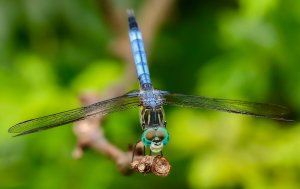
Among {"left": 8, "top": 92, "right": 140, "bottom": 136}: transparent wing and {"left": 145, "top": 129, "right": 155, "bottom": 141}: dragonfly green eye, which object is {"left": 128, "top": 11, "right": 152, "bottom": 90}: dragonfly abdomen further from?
{"left": 145, "top": 129, "right": 155, "bottom": 141}: dragonfly green eye

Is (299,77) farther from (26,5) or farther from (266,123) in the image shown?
(26,5)

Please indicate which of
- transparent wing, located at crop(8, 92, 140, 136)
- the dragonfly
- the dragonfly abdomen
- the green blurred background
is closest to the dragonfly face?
the dragonfly

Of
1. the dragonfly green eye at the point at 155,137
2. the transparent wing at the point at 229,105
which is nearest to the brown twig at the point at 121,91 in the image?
the dragonfly green eye at the point at 155,137

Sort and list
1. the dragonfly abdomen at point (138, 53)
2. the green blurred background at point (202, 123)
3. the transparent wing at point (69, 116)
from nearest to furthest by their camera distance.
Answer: the transparent wing at point (69, 116), the dragonfly abdomen at point (138, 53), the green blurred background at point (202, 123)

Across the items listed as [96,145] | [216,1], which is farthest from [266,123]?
[96,145]

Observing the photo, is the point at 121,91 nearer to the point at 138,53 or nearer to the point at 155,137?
the point at 138,53

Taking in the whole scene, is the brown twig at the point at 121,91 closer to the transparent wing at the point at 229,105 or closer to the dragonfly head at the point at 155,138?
the dragonfly head at the point at 155,138
